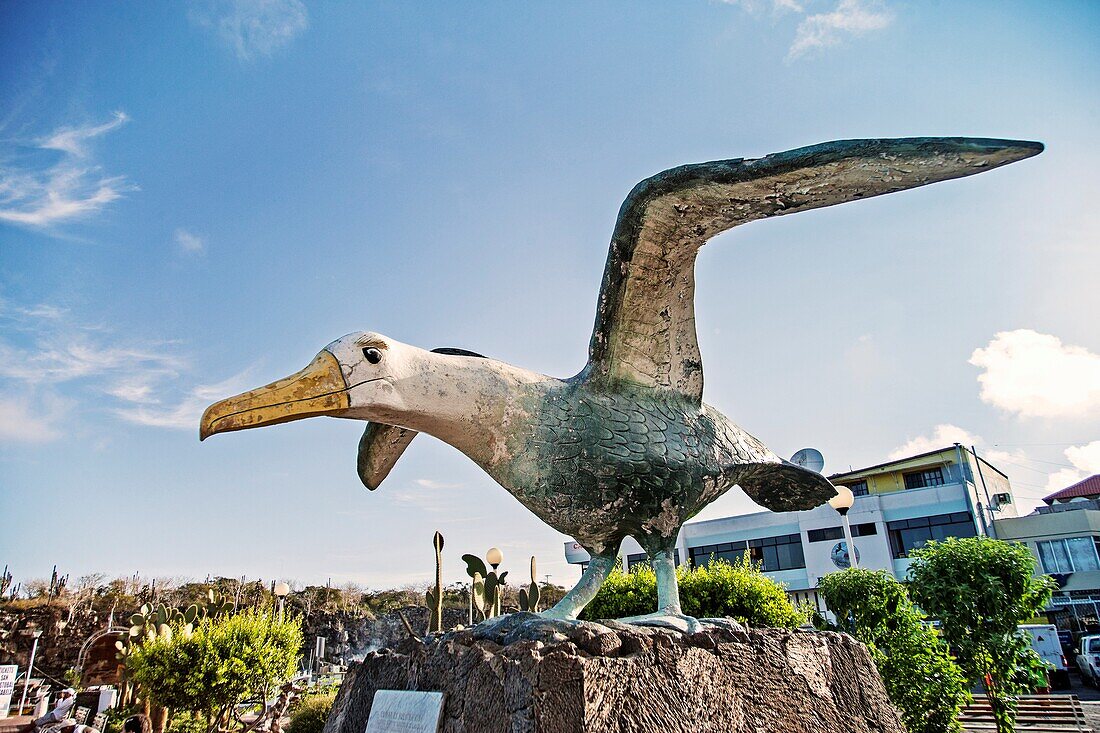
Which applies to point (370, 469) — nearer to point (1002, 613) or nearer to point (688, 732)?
point (688, 732)

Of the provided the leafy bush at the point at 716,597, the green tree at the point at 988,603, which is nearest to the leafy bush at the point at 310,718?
the leafy bush at the point at 716,597

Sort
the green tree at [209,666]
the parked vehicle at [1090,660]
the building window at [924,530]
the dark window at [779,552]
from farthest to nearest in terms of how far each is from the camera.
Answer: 1. the dark window at [779,552]
2. the building window at [924,530]
3. the parked vehicle at [1090,660]
4. the green tree at [209,666]

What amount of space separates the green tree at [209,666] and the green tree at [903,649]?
916 centimetres

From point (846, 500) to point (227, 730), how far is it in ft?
38.1

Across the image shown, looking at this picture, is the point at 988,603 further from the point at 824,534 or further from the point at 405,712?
the point at 824,534

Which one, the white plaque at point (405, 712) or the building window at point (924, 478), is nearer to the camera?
the white plaque at point (405, 712)

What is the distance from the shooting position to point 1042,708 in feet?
32.5

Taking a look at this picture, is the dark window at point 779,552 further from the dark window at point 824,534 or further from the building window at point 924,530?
the building window at point 924,530

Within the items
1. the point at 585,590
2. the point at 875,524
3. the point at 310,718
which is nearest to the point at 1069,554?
the point at 875,524

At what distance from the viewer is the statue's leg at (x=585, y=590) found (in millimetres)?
3801

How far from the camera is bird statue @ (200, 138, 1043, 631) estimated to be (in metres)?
3.55

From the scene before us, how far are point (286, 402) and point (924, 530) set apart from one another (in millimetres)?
26752

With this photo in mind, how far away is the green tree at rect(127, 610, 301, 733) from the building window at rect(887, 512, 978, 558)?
72.4 feet

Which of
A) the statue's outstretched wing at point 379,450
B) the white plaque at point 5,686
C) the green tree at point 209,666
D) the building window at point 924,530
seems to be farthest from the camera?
the building window at point 924,530
